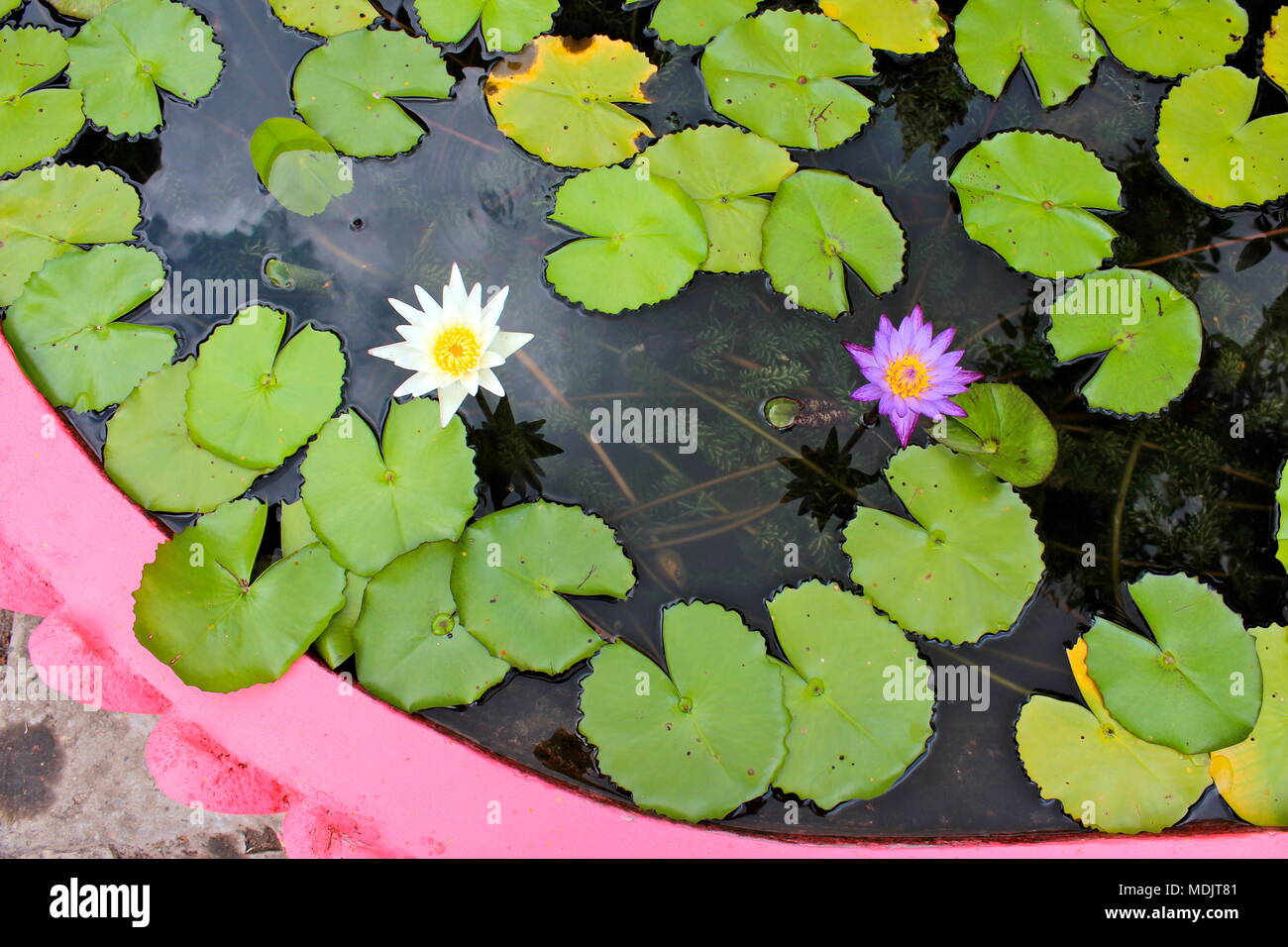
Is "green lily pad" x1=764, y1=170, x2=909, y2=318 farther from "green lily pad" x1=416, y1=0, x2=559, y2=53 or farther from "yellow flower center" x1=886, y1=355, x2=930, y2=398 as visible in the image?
"green lily pad" x1=416, y1=0, x2=559, y2=53

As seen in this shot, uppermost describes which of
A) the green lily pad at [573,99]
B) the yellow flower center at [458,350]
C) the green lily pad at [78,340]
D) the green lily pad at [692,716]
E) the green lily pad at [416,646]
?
the green lily pad at [573,99]

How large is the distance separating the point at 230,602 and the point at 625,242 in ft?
4.50

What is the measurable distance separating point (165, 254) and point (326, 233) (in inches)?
18.8

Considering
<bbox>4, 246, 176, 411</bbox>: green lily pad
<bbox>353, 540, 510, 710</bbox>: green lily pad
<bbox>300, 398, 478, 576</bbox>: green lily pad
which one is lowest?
<bbox>353, 540, 510, 710</bbox>: green lily pad

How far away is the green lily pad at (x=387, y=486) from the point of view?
1.97 meters

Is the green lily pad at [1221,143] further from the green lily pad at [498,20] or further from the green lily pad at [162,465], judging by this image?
the green lily pad at [162,465]

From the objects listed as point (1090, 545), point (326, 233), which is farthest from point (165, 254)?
point (1090, 545)

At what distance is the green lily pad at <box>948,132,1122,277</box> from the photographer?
86.0 inches

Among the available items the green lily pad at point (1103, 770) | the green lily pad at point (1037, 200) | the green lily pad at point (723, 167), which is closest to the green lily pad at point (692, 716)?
the green lily pad at point (1103, 770)

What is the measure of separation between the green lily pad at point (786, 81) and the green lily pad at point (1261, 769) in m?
1.85

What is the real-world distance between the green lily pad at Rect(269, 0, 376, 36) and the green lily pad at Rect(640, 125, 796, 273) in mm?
979

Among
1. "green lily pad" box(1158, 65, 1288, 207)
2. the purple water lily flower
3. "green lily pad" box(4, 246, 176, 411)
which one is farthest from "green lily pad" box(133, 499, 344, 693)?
"green lily pad" box(1158, 65, 1288, 207)

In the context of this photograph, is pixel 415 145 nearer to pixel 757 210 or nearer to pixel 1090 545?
pixel 757 210

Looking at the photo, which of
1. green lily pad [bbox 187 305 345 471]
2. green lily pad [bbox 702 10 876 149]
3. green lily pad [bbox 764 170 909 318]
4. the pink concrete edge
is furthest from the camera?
green lily pad [bbox 702 10 876 149]
